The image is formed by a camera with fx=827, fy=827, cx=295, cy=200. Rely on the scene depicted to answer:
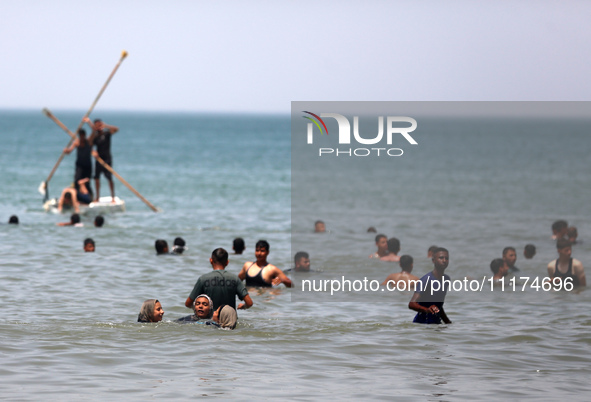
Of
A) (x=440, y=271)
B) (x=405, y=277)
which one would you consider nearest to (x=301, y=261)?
(x=405, y=277)

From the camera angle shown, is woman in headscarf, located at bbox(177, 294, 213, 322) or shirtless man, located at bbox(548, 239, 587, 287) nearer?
woman in headscarf, located at bbox(177, 294, 213, 322)

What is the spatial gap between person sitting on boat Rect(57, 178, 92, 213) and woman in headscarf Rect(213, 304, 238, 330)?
19591 mm

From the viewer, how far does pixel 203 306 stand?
13.5 m

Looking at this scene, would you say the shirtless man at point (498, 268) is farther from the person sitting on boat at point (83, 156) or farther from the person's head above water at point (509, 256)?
the person sitting on boat at point (83, 156)

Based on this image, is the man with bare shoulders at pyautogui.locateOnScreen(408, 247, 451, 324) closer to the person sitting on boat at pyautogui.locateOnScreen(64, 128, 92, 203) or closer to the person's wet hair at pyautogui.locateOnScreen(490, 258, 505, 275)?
the person's wet hair at pyautogui.locateOnScreen(490, 258, 505, 275)

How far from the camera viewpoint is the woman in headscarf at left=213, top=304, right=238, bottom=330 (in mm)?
13625

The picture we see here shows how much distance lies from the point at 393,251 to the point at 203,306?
1082 cm

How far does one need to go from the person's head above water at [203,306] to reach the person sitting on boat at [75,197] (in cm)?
1959

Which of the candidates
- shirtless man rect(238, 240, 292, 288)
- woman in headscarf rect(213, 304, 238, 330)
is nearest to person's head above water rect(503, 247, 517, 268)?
shirtless man rect(238, 240, 292, 288)

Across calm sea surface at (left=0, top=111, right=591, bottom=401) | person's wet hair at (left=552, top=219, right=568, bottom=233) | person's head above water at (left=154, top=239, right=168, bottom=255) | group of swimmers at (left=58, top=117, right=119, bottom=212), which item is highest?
group of swimmers at (left=58, top=117, right=119, bottom=212)

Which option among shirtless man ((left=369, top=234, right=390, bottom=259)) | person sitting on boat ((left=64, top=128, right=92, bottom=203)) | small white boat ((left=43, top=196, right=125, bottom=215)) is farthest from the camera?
small white boat ((left=43, top=196, right=125, bottom=215))

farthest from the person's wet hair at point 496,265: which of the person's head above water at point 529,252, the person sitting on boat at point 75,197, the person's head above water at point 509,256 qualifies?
the person sitting on boat at point 75,197

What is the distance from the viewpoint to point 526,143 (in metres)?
134

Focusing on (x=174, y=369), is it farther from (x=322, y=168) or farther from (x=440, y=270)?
(x=322, y=168)
